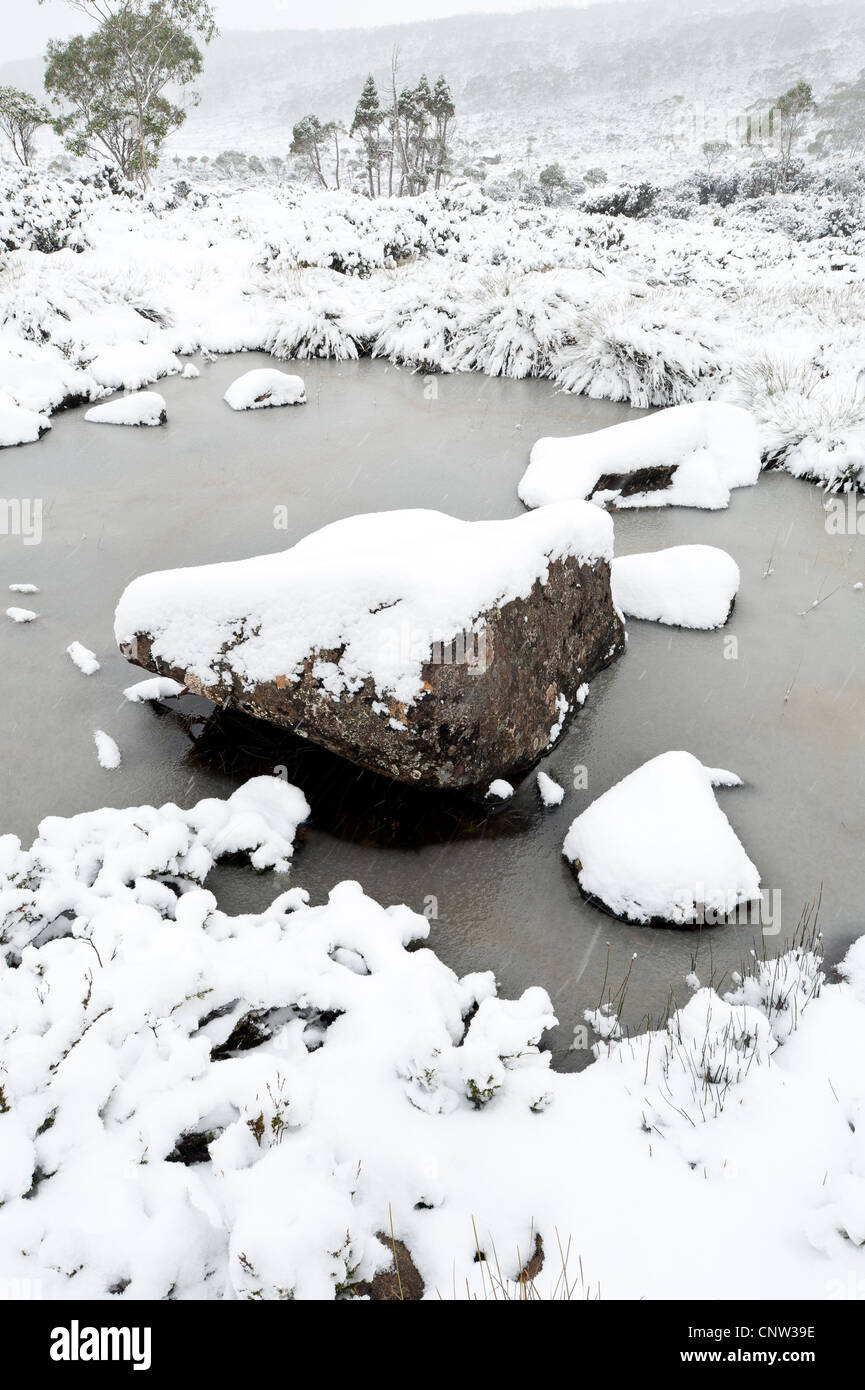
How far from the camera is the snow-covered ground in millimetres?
9062

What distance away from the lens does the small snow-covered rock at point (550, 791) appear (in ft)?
12.8

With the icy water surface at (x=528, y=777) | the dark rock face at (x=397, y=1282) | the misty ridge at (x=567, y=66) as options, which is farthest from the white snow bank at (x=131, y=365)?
the misty ridge at (x=567, y=66)

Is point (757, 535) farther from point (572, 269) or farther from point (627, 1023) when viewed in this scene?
point (572, 269)

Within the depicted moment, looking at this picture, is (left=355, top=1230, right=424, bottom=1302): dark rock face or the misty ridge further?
the misty ridge

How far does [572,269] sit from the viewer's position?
13.5 metres

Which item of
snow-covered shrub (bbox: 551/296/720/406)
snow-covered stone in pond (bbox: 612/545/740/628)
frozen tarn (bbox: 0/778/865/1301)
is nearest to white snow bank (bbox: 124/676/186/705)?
frozen tarn (bbox: 0/778/865/1301)

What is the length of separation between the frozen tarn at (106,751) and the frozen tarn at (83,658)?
2.18 feet

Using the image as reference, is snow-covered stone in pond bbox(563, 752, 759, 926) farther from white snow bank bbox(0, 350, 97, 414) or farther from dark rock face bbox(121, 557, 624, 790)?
Result: white snow bank bbox(0, 350, 97, 414)

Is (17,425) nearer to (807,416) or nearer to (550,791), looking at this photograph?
(550,791)

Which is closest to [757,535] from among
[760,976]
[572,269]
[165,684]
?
[760,976]

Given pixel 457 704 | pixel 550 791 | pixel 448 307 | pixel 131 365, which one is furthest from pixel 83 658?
pixel 448 307

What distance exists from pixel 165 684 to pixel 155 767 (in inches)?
27.7

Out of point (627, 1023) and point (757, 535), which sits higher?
point (757, 535)

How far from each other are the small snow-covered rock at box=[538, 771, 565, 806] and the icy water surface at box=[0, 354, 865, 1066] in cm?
6
